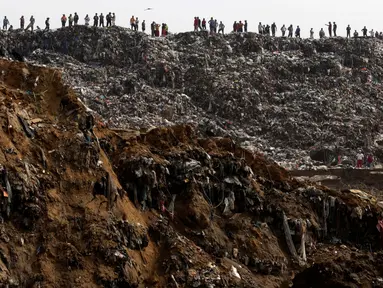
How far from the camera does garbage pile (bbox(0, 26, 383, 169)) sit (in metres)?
29.1

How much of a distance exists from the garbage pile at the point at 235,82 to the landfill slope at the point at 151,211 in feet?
44.5

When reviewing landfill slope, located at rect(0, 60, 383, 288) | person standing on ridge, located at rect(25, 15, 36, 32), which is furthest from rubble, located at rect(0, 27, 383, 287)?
person standing on ridge, located at rect(25, 15, 36, 32)

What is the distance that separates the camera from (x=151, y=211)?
1064 cm

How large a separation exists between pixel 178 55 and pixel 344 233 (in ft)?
83.7

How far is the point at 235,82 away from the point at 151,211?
2397cm

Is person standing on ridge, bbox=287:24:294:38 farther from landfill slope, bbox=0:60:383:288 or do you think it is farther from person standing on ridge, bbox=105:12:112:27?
landfill slope, bbox=0:60:383:288

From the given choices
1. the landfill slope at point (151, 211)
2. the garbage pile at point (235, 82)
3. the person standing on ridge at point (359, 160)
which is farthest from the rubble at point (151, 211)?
the garbage pile at point (235, 82)

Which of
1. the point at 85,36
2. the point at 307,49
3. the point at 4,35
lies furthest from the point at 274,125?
the point at 4,35

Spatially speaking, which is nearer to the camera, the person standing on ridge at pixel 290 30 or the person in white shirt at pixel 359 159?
the person in white shirt at pixel 359 159

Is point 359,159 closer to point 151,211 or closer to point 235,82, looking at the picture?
point 235,82

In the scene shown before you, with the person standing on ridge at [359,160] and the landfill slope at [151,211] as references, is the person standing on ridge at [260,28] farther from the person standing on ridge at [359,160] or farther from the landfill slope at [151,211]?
the landfill slope at [151,211]

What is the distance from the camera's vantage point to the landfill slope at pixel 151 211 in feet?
27.5

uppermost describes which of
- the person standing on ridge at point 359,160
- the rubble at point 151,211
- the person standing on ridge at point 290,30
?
the person standing on ridge at point 290,30

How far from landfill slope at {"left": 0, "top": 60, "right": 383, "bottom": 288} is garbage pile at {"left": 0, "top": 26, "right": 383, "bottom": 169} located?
13.6 meters
